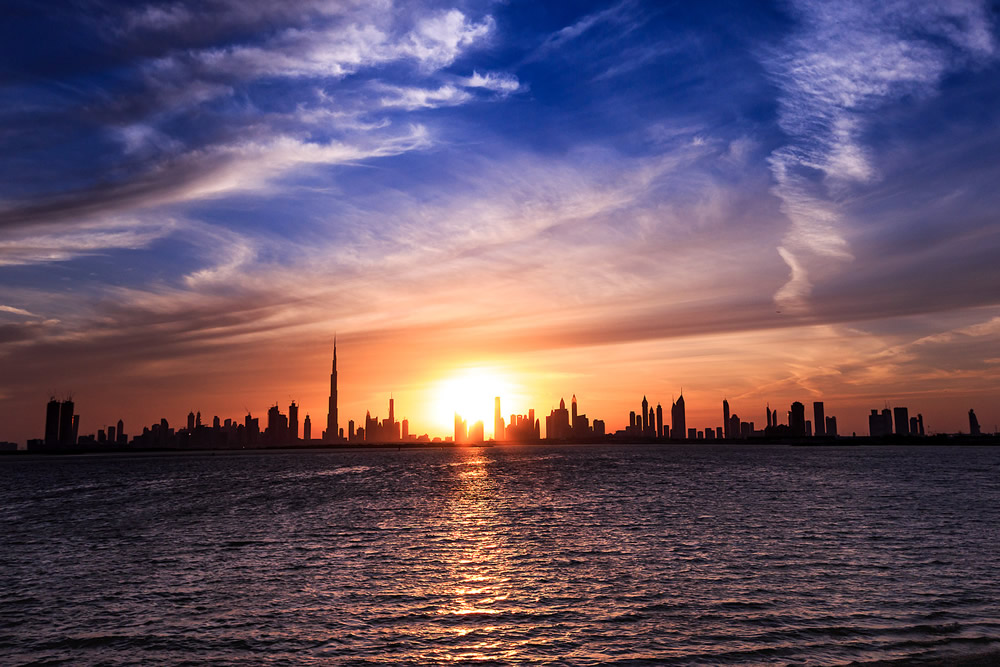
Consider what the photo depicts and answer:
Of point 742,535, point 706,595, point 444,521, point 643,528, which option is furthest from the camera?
point 444,521

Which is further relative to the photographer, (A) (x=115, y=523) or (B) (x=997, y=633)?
(A) (x=115, y=523)

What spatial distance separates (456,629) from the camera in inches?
1103

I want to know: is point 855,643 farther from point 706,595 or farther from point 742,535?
point 742,535

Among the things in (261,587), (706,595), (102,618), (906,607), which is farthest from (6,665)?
(906,607)

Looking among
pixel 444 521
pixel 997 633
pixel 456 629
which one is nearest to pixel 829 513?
pixel 444 521

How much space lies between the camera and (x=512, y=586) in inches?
1422

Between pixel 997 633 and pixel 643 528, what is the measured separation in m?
33.9

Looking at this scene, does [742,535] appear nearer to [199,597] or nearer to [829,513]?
[829,513]

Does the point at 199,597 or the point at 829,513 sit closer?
the point at 199,597

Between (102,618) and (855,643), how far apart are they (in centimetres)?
3323

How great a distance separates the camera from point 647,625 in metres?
28.1

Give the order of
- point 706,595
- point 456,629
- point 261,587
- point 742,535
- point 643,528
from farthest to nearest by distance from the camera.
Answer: point 643,528, point 742,535, point 261,587, point 706,595, point 456,629

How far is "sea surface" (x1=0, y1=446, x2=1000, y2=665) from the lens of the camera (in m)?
25.5

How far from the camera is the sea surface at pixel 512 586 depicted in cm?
2547
